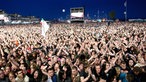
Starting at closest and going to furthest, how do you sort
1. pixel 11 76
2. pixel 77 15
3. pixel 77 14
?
pixel 11 76 < pixel 77 14 < pixel 77 15

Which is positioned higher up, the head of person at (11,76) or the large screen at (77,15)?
the head of person at (11,76)

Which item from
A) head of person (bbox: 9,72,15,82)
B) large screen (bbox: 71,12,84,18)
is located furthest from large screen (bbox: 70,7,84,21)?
head of person (bbox: 9,72,15,82)

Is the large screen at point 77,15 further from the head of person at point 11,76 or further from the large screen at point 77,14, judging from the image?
the head of person at point 11,76

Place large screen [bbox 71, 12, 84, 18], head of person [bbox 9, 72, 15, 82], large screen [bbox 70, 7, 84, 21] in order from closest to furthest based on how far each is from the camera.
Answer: head of person [bbox 9, 72, 15, 82] → large screen [bbox 71, 12, 84, 18] → large screen [bbox 70, 7, 84, 21]

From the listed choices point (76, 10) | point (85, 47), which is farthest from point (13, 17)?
point (85, 47)

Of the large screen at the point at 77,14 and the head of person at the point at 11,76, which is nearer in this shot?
the head of person at the point at 11,76

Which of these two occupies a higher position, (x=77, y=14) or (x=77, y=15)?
(x=77, y=14)

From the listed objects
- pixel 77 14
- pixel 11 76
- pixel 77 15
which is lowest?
pixel 77 15

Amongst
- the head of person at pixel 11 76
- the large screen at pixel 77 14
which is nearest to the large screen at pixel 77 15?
the large screen at pixel 77 14

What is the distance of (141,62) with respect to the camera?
911cm

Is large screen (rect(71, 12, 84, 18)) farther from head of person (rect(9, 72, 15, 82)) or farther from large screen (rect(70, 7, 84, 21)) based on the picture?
head of person (rect(9, 72, 15, 82))

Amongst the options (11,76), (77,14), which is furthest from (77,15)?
(11,76)

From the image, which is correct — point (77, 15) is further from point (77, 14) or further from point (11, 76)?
point (11, 76)

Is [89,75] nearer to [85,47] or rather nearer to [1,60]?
[1,60]
